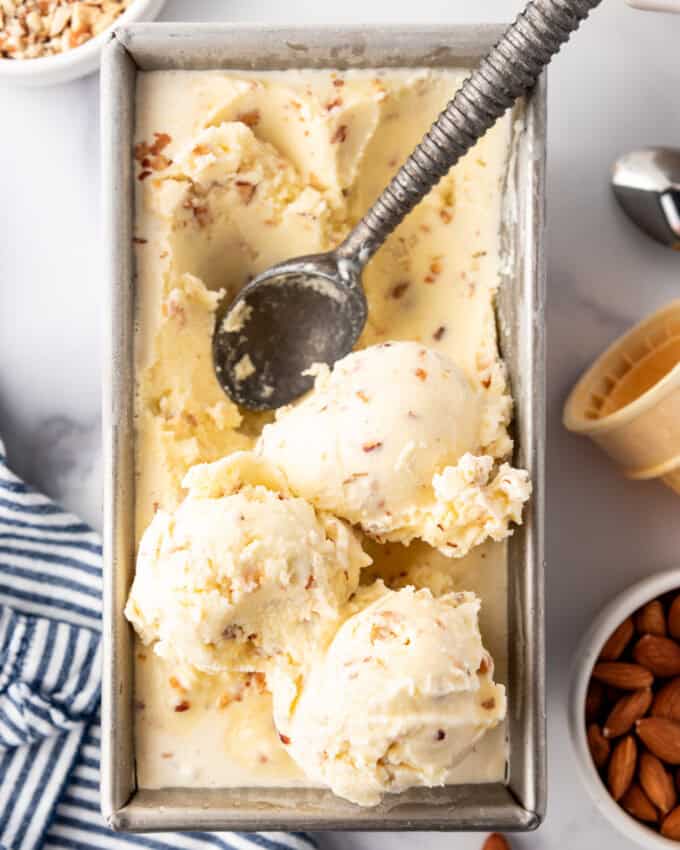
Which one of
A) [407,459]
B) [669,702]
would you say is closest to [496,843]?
[669,702]

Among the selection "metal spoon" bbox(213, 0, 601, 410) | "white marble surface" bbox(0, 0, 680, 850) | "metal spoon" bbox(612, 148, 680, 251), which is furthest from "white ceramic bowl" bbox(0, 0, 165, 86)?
"metal spoon" bbox(612, 148, 680, 251)

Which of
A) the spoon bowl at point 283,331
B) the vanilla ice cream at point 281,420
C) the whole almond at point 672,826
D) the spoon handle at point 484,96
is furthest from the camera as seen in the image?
the whole almond at point 672,826

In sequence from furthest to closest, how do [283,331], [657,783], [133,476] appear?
[657,783] → [283,331] → [133,476]

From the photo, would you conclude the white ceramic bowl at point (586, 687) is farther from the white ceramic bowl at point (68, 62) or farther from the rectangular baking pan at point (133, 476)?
the white ceramic bowl at point (68, 62)

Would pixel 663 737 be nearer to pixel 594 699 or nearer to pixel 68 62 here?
pixel 594 699

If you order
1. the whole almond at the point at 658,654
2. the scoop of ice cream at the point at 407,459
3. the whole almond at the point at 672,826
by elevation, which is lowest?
the whole almond at the point at 672,826

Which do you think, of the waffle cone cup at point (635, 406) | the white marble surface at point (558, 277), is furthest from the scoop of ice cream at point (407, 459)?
the white marble surface at point (558, 277)
